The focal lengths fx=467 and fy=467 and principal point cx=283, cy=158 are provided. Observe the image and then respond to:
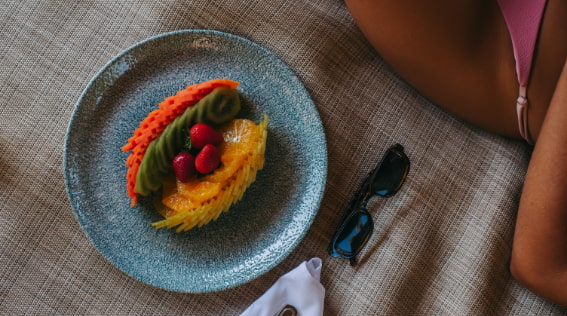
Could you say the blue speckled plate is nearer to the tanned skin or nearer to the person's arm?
the tanned skin

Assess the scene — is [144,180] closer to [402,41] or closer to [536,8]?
[402,41]

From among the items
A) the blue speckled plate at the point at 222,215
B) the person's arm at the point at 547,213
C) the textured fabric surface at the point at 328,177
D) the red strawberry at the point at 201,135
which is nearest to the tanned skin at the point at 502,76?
the person's arm at the point at 547,213

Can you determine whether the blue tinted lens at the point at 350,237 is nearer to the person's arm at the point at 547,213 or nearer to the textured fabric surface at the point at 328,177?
the textured fabric surface at the point at 328,177

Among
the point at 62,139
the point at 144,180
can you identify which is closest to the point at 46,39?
the point at 62,139

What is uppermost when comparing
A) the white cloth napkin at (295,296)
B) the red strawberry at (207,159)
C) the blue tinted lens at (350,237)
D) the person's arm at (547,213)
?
the person's arm at (547,213)

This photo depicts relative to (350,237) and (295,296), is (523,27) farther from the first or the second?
(295,296)

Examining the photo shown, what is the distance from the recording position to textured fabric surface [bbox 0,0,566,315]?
1.03 m

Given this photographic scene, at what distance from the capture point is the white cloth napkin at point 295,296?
1017 millimetres

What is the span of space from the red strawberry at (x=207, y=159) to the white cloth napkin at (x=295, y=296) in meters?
0.30

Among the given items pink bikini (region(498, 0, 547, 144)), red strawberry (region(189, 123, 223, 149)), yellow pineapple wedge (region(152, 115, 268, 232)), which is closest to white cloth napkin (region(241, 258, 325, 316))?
yellow pineapple wedge (region(152, 115, 268, 232))

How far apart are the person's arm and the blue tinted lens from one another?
12.6 inches

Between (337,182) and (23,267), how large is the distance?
72 centimetres

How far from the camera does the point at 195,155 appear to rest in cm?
95

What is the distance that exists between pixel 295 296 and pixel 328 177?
27 cm
